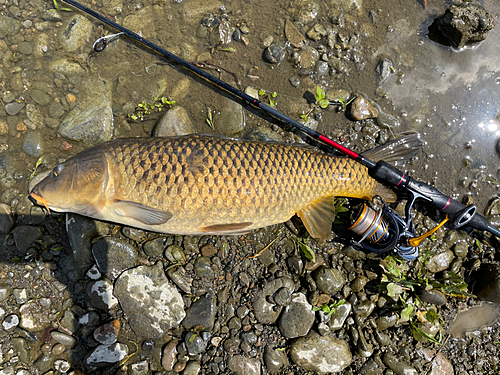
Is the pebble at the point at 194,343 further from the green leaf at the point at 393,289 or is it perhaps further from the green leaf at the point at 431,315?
the green leaf at the point at 431,315

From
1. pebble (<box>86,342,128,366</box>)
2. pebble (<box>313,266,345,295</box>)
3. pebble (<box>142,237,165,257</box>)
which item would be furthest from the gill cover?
pebble (<box>313,266,345,295</box>)

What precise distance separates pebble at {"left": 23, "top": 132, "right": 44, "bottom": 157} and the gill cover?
70cm

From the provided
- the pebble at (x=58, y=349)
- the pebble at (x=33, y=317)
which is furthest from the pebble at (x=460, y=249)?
the pebble at (x=33, y=317)

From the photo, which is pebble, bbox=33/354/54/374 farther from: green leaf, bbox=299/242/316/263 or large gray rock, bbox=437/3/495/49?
large gray rock, bbox=437/3/495/49

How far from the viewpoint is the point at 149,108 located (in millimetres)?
3299

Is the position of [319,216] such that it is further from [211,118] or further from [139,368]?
[139,368]

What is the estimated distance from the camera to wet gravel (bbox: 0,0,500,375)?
9.93 ft

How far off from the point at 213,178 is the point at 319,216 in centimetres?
122

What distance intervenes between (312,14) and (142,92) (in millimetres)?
2259

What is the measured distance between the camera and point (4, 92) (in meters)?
3.20

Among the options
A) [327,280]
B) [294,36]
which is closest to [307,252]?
[327,280]

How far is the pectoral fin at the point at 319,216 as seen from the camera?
2990mm

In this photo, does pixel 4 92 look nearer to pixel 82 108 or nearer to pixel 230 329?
pixel 82 108

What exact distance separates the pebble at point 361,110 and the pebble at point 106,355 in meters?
3.69
